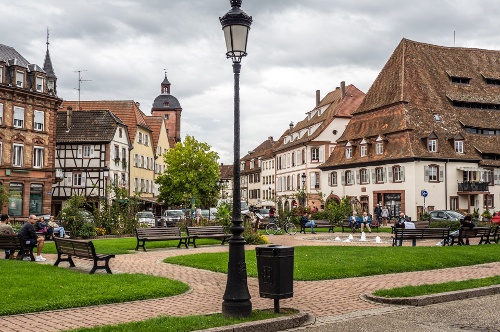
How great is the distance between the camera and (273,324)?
8836mm

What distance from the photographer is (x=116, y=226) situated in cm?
3281

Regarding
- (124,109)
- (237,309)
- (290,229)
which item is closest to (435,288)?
(237,309)

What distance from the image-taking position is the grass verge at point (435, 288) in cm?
1142

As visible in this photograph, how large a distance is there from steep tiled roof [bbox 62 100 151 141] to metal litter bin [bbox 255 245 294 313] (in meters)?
57.4

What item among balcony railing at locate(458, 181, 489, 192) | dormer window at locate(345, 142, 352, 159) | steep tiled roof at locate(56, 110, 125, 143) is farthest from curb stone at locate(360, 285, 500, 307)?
steep tiled roof at locate(56, 110, 125, 143)

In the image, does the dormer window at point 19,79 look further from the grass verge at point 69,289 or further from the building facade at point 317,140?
the grass verge at point 69,289

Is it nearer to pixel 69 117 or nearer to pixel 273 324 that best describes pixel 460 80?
pixel 69 117

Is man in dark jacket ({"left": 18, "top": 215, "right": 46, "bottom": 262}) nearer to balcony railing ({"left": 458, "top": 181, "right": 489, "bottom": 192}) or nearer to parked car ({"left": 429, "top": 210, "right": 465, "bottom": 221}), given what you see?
parked car ({"left": 429, "top": 210, "right": 465, "bottom": 221})

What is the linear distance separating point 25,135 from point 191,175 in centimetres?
2010

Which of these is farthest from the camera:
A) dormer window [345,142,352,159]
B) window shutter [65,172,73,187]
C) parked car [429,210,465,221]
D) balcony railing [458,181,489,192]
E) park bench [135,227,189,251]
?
dormer window [345,142,352,159]

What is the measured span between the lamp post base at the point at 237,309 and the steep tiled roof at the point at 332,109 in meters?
60.9

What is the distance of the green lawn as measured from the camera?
15.2 m

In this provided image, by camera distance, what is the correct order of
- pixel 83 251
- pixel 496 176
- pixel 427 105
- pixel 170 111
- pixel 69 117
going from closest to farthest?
pixel 83 251, pixel 496 176, pixel 427 105, pixel 69 117, pixel 170 111

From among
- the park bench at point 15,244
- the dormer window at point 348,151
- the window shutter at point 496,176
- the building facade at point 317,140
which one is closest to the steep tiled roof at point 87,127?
the building facade at point 317,140
